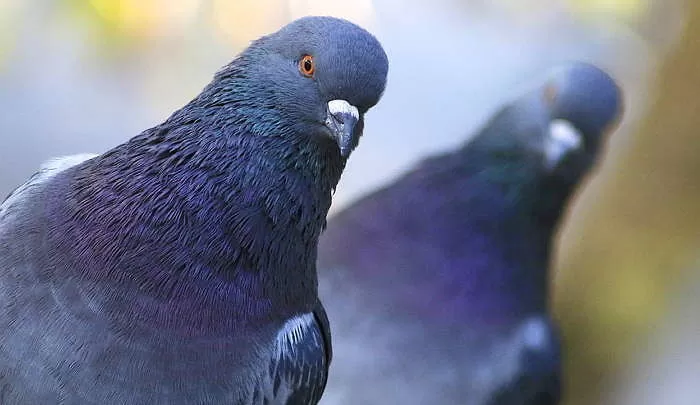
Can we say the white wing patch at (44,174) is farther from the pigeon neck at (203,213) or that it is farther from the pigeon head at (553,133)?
the pigeon head at (553,133)

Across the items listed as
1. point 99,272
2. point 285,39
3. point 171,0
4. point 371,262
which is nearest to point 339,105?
point 285,39

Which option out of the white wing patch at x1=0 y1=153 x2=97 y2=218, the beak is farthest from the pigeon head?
the white wing patch at x1=0 y1=153 x2=97 y2=218

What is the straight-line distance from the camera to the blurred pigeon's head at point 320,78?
1.19m

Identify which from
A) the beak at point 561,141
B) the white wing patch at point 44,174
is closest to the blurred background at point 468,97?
the beak at point 561,141

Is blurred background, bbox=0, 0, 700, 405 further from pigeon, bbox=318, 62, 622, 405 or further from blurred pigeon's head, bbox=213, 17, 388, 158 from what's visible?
blurred pigeon's head, bbox=213, 17, 388, 158

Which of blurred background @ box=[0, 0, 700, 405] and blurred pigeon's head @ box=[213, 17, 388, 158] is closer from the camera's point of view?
blurred pigeon's head @ box=[213, 17, 388, 158]

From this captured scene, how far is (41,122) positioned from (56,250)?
179cm

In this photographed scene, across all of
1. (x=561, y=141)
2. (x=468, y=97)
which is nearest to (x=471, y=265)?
(x=561, y=141)

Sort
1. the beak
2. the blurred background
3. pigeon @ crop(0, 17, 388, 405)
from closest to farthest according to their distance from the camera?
pigeon @ crop(0, 17, 388, 405) < the beak < the blurred background

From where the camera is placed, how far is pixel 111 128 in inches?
110

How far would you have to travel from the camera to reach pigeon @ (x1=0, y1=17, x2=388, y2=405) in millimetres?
1155

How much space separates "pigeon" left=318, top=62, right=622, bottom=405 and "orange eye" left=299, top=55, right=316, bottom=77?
1.04m

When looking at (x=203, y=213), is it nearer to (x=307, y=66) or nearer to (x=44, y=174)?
(x=307, y=66)

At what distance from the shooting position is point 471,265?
2211 mm
